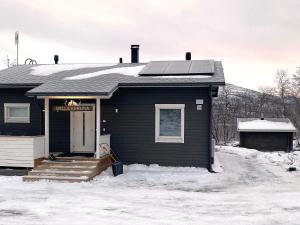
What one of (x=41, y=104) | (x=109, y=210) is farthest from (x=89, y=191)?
(x=41, y=104)

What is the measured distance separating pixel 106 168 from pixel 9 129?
17.0 ft

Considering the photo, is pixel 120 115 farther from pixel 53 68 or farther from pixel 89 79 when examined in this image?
pixel 53 68

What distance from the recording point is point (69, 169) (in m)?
14.2

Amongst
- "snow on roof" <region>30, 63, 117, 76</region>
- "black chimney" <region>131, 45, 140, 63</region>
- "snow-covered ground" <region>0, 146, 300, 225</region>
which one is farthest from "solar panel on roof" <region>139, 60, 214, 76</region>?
"snow-covered ground" <region>0, 146, 300, 225</region>

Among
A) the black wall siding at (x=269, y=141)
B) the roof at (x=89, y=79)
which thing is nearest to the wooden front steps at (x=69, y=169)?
the roof at (x=89, y=79)

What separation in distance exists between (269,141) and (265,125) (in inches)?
55.8

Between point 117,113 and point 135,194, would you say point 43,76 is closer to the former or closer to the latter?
point 117,113

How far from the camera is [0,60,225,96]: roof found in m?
14.6

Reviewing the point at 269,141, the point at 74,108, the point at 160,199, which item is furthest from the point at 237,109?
the point at 160,199

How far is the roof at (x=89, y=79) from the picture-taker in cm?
1465

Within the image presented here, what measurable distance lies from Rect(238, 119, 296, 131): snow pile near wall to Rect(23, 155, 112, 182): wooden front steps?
19037 mm

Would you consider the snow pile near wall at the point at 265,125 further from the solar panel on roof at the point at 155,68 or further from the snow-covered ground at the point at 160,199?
the snow-covered ground at the point at 160,199

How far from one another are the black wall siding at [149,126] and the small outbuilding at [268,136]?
54.0 feet

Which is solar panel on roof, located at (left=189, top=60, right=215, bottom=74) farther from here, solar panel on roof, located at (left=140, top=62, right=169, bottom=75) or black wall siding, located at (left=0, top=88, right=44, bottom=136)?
black wall siding, located at (left=0, top=88, right=44, bottom=136)
